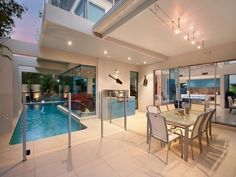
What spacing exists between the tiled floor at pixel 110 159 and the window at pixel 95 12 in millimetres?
3377

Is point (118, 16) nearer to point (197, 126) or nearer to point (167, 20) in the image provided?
point (167, 20)

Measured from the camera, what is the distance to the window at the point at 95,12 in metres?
3.72

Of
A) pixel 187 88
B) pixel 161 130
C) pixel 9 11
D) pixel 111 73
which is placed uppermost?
pixel 9 11

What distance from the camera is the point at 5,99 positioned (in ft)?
13.5

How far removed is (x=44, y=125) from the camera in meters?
4.84

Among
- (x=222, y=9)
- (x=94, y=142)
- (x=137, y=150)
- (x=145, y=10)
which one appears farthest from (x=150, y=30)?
(x=94, y=142)

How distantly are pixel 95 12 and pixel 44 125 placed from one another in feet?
14.0

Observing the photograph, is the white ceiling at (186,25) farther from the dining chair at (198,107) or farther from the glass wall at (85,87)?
the glass wall at (85,87)

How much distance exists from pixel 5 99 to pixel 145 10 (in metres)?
4.77

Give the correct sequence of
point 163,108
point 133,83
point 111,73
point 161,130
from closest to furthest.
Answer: point 161,130
point 163,108
point 111,73
point 133,83

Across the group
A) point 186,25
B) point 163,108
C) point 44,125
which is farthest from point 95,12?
point 44,125

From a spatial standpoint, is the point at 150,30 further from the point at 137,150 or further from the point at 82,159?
the point at 82,159

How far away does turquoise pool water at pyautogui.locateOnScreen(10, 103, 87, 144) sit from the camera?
11.6ft

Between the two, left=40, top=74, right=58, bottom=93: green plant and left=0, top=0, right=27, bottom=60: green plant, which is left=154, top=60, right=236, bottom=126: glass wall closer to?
left=40, top=74, right=58, bottom=93: green plant
